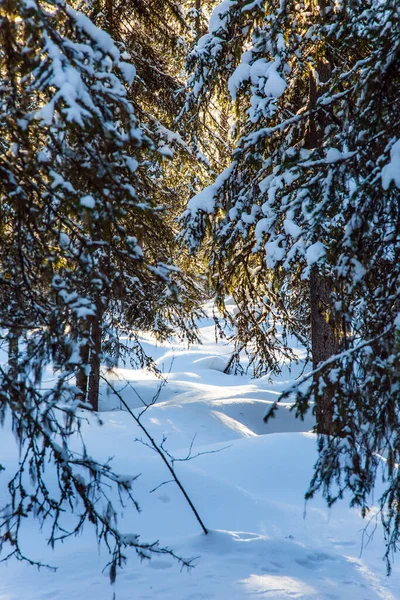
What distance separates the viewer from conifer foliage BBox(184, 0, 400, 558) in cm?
329

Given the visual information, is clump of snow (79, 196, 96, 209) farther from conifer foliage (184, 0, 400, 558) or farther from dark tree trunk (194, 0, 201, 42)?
dark tree trunk (194, 0, 201, 42)

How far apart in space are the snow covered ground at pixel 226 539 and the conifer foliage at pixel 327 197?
568 mm

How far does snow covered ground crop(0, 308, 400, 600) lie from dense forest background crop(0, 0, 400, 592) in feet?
1.07

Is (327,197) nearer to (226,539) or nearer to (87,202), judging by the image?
(87,202)

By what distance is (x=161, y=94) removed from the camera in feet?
29.9

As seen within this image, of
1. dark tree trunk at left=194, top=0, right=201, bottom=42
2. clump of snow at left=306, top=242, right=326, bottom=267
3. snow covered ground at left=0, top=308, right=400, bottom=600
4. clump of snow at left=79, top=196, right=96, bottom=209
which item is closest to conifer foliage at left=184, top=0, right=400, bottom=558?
clump of snow at left=306, top=242, right=326, bottom=267

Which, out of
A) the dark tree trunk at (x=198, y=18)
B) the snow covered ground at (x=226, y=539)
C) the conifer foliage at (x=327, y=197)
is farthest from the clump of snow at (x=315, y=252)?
the dark tree trunk at (x=198, y=18)

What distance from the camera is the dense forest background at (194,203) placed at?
9.37 ft

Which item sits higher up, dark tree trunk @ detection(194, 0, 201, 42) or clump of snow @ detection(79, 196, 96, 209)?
dark tree trunk @ detection(194, 0, 201, 42)

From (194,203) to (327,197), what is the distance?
3.07 meters

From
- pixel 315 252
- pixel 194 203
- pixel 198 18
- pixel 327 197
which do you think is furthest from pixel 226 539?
pixel 198 18

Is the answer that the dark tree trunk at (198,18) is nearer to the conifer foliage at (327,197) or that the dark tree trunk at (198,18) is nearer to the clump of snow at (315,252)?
the conifer foliage at (327,197)

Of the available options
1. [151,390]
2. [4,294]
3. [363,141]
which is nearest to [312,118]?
[363,141]

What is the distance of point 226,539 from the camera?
4.99m
